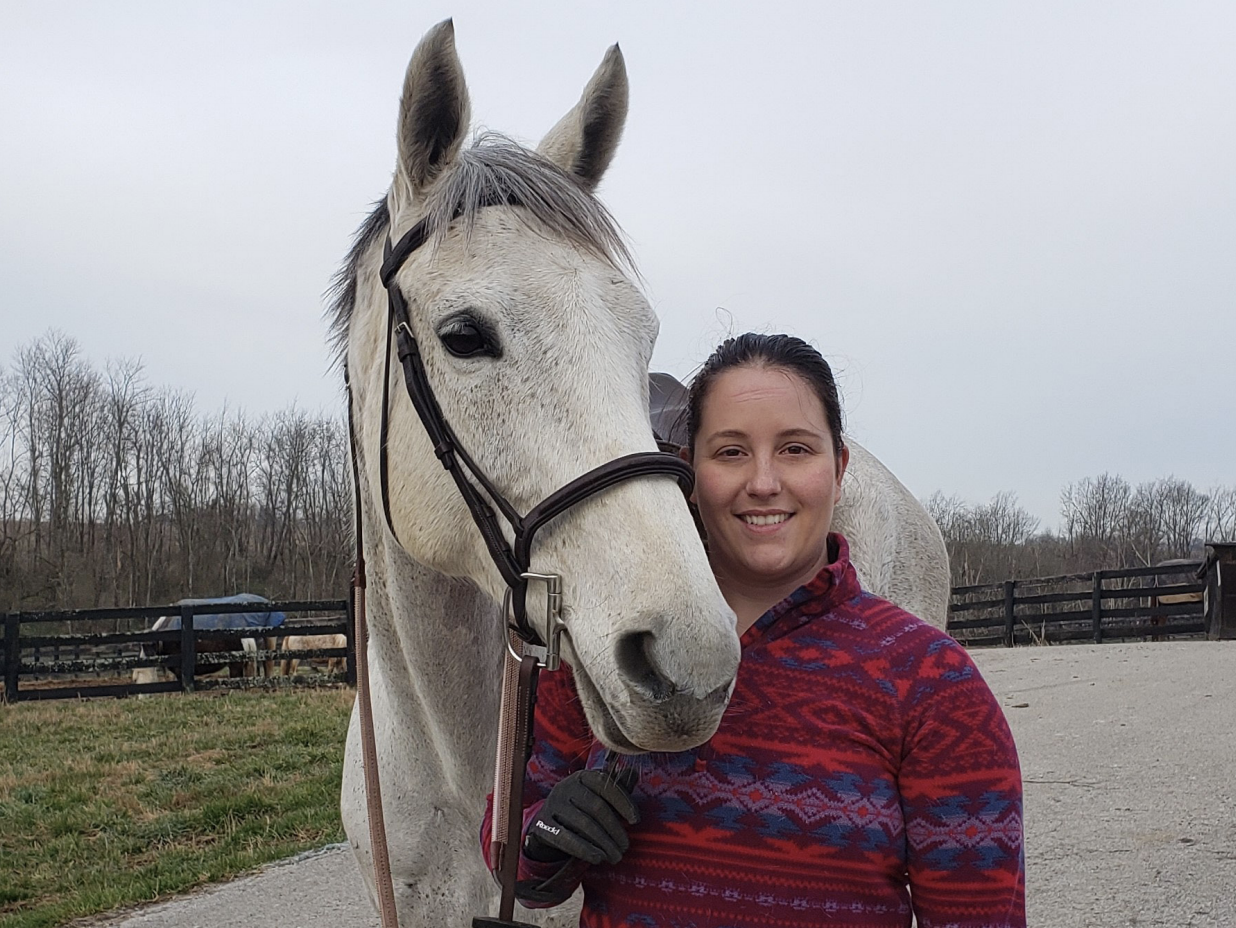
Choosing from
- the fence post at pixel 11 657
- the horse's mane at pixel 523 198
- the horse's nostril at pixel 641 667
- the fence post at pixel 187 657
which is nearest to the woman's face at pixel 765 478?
the horse's nostril at pixel 641 667

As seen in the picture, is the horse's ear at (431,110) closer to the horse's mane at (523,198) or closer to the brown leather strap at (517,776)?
the horse's mane at (523,198)

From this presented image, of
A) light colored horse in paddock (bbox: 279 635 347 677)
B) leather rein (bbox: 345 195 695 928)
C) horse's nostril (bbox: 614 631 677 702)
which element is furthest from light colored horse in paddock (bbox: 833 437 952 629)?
light colored horse in paddock (bbox: 279 635 347 677)

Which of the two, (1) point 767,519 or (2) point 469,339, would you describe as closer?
(1) point 767,519

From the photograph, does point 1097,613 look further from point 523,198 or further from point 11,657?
point 523,198

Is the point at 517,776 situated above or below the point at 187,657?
above

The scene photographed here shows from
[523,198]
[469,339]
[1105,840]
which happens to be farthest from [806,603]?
[1105,840]

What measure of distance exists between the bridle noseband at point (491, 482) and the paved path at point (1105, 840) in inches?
138

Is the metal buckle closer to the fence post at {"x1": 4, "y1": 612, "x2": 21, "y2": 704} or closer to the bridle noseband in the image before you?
the bridle noseband

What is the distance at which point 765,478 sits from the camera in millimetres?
1434

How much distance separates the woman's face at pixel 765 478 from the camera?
4.75ft

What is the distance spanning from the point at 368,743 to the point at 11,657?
563 inches

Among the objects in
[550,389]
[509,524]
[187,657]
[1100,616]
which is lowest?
[187,657]

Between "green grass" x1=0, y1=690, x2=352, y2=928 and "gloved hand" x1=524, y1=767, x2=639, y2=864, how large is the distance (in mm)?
4533

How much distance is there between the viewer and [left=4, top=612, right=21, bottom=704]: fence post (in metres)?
13.6
